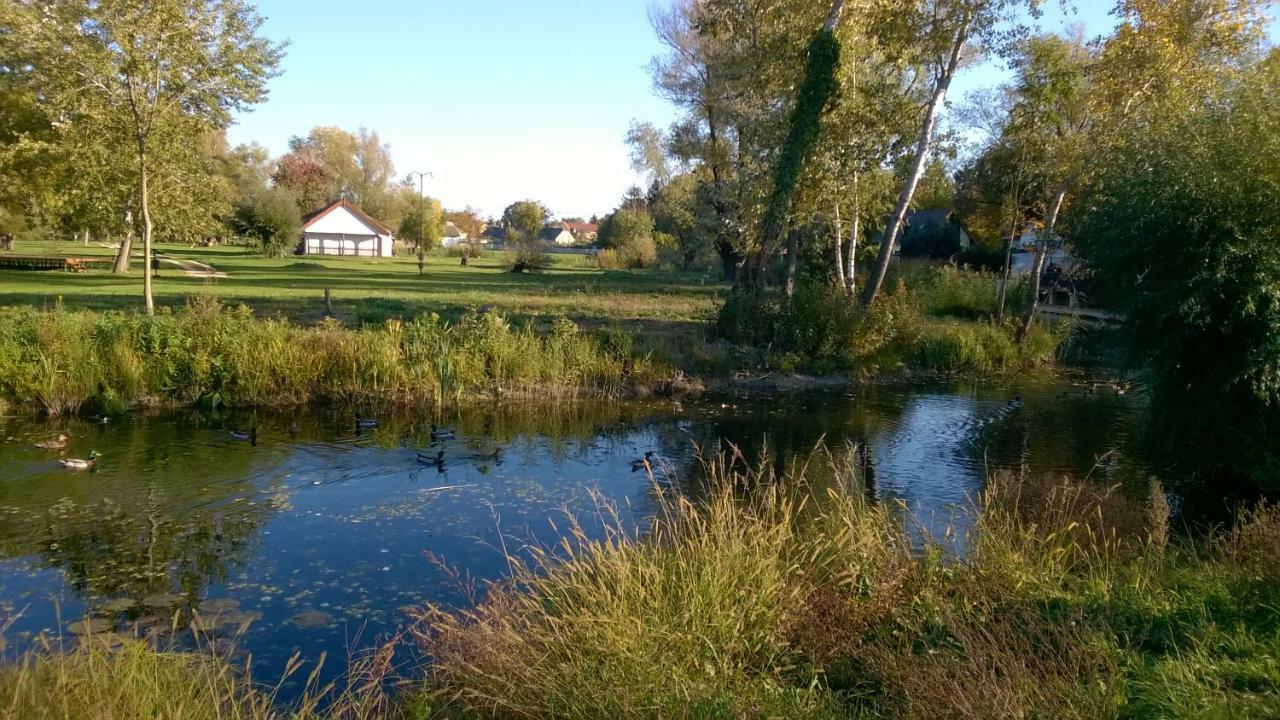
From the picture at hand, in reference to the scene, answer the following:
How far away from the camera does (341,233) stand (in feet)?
229

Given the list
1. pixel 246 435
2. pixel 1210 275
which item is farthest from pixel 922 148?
pixel 246 435

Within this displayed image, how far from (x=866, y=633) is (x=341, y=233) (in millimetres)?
69938

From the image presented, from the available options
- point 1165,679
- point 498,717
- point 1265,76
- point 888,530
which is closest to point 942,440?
point 1265,76

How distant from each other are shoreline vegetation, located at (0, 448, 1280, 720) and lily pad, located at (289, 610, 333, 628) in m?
0.81

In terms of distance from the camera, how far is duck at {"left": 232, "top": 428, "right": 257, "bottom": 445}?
42.8ft

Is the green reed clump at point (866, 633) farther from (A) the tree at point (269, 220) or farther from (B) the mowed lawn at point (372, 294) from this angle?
(A) the tree at point (269, 220)

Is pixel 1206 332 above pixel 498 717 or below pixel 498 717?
above

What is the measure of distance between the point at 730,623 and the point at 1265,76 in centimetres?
1091

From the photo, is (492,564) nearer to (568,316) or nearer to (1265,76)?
(1265,76)

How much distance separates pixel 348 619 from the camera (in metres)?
7.19

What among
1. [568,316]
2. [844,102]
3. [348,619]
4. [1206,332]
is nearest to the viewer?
[348,619]

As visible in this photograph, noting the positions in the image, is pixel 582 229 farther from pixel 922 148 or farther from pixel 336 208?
pixel 922 148

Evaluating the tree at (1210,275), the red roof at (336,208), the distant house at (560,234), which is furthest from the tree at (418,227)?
the tree at (1210,275)

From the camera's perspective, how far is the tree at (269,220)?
52594mm
